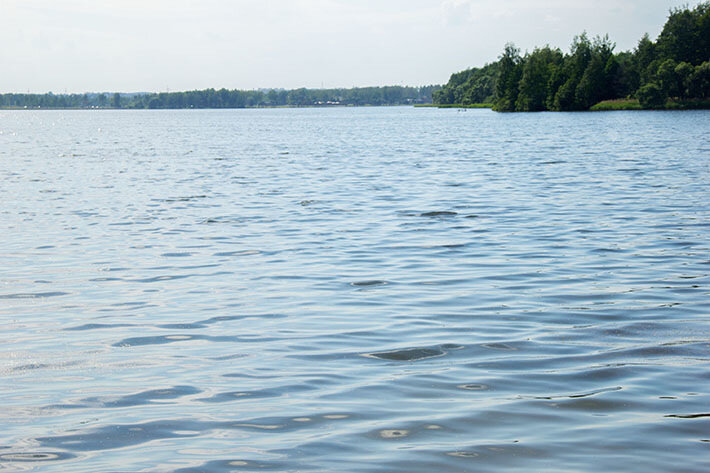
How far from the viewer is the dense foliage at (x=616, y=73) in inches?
5600

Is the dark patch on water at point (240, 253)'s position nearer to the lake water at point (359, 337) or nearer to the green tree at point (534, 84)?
the lake water at point (359, 337)

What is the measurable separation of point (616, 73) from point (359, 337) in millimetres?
166991

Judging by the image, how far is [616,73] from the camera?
162 m

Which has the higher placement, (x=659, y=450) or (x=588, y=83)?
(x=588, y=83)

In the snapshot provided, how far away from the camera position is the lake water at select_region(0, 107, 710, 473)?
600 cm

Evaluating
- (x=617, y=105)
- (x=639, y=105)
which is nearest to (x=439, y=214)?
(x=639, y=105)

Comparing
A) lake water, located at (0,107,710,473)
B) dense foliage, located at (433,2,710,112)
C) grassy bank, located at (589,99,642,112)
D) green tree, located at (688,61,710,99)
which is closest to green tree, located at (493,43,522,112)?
dense foliage, located at (433,2,710,112)

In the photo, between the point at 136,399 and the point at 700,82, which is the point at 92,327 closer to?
the point at 136,399

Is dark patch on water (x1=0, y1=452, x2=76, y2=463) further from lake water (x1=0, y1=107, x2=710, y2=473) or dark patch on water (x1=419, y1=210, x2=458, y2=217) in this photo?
dark patch on water (x1=419, y1=210, x2=458, y2=217)

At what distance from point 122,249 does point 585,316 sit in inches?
398

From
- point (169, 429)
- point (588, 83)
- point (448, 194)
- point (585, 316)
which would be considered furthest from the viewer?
point (588, 83)

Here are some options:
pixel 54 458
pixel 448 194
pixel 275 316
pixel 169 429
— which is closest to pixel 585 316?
pixel 275 316

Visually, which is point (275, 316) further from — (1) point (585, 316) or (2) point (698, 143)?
(2) point (698, 143)

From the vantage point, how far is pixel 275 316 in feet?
34.3
